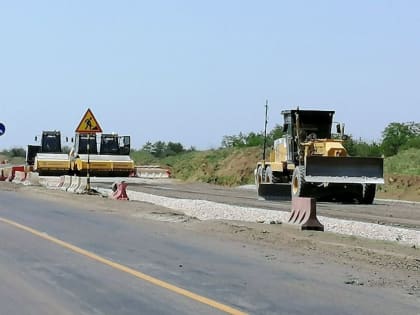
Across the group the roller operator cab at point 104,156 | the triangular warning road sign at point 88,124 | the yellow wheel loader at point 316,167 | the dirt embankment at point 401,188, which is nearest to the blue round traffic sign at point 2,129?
the roller operator cab at point 104,156

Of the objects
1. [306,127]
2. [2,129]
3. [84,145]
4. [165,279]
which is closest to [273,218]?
Answer: [306,127]

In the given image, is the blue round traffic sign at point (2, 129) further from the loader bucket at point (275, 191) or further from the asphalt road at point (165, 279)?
the asphalt road at point (165, 279)

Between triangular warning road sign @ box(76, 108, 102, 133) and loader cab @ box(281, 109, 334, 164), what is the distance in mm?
7698

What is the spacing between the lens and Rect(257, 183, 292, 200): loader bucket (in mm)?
32406

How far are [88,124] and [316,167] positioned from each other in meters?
8.94

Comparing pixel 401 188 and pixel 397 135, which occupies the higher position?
pixel 397 135

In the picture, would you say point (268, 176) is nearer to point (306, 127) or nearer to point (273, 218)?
point (306, 127)

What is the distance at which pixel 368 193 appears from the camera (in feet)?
99.6

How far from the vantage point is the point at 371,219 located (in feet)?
74.0

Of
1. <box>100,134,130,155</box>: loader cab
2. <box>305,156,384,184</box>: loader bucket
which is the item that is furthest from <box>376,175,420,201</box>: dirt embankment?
<box>100,134,130,155</box>: loader cab

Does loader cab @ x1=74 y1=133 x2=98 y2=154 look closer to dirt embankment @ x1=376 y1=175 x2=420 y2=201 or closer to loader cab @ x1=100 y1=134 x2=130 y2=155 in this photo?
loader cab @ x1=100 y1=134 x2=130 y2=155

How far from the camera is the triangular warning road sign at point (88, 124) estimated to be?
30.1 meters

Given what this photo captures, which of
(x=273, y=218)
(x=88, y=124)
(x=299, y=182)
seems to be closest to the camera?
(x=273, y=218)

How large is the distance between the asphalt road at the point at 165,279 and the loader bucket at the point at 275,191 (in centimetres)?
1582
